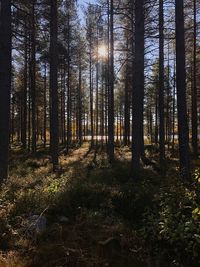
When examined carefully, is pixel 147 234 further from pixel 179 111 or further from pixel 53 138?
pixel 53 138

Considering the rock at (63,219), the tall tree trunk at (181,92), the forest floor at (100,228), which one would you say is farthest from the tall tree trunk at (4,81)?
the tall tree trunk at (181,92)

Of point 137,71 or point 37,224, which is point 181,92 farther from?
point 37,224

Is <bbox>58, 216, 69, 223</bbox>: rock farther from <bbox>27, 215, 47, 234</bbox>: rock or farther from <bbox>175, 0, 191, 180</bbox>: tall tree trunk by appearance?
<bbox>175, 0, 191, 180</bbox>: tall tree trunk

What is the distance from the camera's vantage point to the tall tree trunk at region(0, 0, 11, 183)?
463 inches

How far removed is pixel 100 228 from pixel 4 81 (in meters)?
→ 6.44

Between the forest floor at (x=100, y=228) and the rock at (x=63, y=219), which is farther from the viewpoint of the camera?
the rock at (x=63, y=219)

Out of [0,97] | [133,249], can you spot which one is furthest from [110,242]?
[0,97]

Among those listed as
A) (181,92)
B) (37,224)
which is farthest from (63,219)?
(181,92)

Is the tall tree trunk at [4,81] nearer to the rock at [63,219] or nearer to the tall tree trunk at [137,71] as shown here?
the rock at [63,219]

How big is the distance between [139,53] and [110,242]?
8.70 metres

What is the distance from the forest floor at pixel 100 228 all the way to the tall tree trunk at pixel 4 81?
233 centimetres

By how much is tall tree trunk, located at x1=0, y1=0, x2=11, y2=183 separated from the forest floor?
2326 millimetres

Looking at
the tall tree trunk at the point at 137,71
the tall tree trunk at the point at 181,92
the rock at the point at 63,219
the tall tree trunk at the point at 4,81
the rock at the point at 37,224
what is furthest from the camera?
the tall tree trunk at the point at 137,71

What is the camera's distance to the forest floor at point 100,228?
6.11 m
